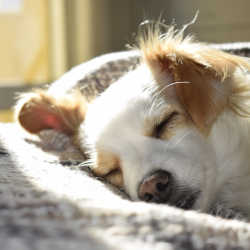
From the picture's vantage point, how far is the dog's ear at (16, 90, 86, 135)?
1.55 m

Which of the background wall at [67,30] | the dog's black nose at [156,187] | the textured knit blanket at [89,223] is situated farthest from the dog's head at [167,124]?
the background wall at [67,30]

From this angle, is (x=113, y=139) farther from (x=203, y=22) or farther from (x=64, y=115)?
(x=203, y=22)

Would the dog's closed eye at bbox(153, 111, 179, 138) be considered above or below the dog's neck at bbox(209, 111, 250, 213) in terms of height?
above

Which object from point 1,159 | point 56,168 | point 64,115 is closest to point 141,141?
point 56,168

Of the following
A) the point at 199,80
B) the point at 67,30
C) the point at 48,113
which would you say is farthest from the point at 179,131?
the point at 67,30

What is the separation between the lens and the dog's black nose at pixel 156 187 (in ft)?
3.41

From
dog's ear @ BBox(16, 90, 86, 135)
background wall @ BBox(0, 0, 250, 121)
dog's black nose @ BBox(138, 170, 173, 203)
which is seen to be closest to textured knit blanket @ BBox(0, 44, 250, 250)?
dog's black nose @ BBox(138, 170, 173, 203)

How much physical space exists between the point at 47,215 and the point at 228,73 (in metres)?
0.73

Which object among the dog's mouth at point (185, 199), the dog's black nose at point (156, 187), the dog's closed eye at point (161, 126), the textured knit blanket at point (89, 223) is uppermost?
the textured knit blanket at point (89, 223)

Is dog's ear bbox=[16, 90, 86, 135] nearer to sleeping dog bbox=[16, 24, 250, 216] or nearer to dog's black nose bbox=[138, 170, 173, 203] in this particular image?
sleeping dog bbox=[16, 24, 250, 216]

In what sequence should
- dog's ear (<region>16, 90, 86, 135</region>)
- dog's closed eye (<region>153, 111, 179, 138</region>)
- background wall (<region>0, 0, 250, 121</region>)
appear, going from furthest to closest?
background wall (<region>0, 0, 250, 121</region>) → dog's ear (<region>16, 90, 86, 135</region>) → dog's closed eye (<region>153, 111, 179, 138</region>)

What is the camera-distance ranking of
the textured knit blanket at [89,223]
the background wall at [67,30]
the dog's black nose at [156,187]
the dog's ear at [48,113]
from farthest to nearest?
the background wall at [67,30] → the dog's ear at [48,113] → the dog's black nose at [156,187] → the textured knit blanket at [89,223]

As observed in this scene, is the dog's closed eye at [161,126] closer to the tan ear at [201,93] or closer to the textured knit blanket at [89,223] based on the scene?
the tan ear at [201,93]

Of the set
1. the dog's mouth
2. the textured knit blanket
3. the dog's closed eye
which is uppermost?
the textured knit blanket
